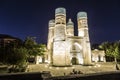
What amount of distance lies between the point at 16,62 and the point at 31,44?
13.1m

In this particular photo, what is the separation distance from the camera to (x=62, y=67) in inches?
1080

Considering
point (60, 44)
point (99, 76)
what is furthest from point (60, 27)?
point (99, 76)

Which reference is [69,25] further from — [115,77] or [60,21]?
[115,77]

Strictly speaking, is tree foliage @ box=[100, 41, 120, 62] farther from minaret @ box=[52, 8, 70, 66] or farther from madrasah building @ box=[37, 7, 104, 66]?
minaret @ box=[52, 8, 70, 66]

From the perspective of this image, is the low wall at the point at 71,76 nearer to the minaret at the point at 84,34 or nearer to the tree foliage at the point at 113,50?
the minaret at the point at 84,34

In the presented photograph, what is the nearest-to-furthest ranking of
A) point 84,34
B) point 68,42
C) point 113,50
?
point 68,42 → point 84,34 → point 113,50

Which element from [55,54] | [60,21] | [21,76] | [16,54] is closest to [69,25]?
[60,21]

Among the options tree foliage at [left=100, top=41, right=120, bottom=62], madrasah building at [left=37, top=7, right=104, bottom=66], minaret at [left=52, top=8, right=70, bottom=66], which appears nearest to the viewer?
minaret at [left=52, top=8, right=70, bottom=66]

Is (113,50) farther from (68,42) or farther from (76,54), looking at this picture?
(68,42)

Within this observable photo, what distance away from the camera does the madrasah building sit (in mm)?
28891

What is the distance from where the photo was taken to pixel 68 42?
32188mm

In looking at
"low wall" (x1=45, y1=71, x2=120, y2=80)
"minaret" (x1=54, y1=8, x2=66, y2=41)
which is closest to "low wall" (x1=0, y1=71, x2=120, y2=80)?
"low wall" (x1=45, y1=71, x2=120, y2=80)

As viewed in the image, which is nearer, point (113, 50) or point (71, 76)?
point (71, 76)

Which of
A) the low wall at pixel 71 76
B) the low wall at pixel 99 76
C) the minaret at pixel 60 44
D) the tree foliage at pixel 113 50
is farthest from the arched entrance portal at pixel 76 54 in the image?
the low wall at pixel 99 76
